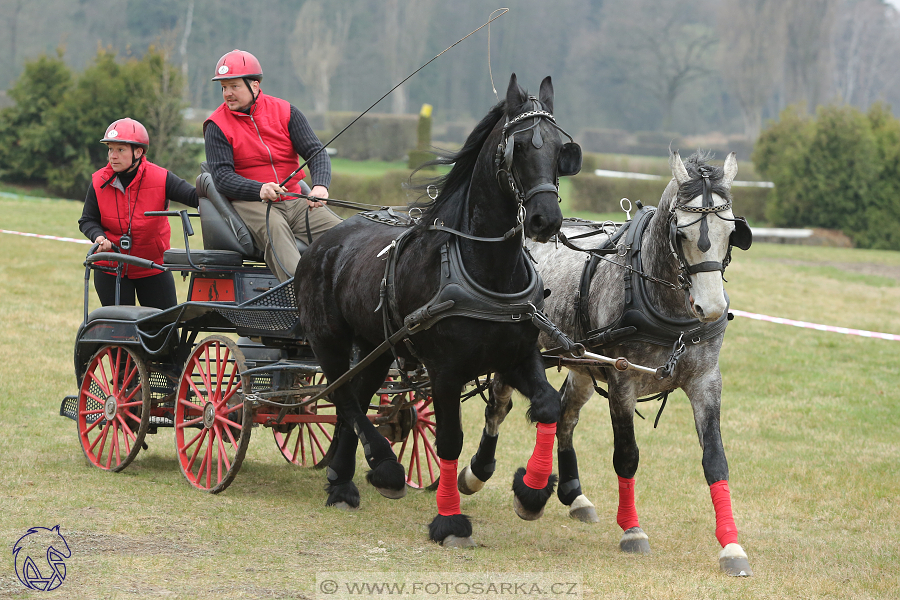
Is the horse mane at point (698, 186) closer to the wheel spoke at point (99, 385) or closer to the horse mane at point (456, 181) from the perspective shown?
the horse mane at point (456, 181)

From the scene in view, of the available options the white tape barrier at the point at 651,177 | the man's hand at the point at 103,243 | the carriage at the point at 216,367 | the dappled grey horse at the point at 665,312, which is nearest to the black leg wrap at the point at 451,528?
the dappled grey horse at the point at 665,312

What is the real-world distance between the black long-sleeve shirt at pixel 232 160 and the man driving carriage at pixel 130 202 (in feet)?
2.56

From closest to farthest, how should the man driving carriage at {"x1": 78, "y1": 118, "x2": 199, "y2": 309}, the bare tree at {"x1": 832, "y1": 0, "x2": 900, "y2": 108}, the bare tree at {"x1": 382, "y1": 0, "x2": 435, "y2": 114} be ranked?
the man driving carriage at {"x1": 78, "y1": 118, "x2": 199, "y2": 309}, the bare tree at {"x1": 382, "y1": 0, "x2": 435, "y2": 114}, the bare tree at {"x1": 832, "y1": 0, "x2": 900, "y2": 108}

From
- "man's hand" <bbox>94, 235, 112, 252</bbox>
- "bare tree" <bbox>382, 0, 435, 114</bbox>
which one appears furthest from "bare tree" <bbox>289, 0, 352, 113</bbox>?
"man's hand" <bbox>94, 235, 112, 252</bbox>

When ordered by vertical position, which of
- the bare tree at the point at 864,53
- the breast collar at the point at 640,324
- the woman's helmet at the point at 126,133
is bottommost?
the breast collar at the point at 640,324

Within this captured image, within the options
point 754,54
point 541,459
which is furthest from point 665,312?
point 754,54

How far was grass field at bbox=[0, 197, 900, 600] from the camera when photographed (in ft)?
13.9

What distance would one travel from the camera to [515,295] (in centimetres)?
437

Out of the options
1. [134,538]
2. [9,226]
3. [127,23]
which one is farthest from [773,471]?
[127,23]

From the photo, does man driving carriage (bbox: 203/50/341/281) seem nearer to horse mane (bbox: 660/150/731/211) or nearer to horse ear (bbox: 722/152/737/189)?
horse mane (bbox: 660/150/731/211)

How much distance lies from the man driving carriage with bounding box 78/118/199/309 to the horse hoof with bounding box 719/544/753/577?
13.4 ft

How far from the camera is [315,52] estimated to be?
52062 millimetres

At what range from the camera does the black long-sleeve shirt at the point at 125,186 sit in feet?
21.4

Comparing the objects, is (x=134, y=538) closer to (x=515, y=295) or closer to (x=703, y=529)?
(x=515, y=295)
